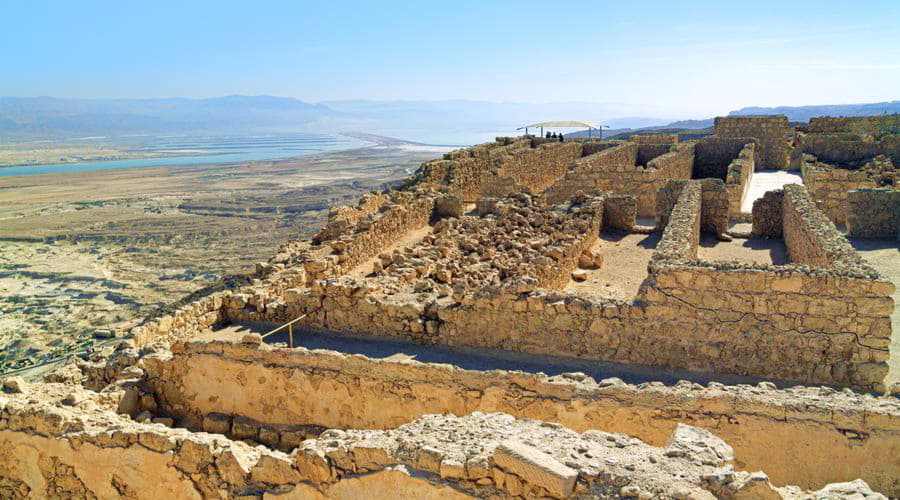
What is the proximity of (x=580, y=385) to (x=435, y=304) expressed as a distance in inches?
86.9

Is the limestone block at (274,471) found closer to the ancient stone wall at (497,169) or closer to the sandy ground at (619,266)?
the sandy ground at (619,266)

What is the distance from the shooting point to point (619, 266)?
11.2m

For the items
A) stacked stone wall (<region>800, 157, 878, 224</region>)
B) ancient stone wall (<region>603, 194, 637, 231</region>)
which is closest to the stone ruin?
ancient stone wall (<region>603, 194, 637, 231</region>)

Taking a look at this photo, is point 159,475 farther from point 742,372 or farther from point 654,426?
point 742,372

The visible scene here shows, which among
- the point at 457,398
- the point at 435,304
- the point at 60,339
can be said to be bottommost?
the point at 60,339

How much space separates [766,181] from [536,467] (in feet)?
76.1

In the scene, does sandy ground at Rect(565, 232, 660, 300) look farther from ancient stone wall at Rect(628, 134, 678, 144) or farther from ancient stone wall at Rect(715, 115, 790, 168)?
ancient stone wall at Rect(715, 115, 790, 168)

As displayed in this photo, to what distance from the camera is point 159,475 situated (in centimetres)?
564

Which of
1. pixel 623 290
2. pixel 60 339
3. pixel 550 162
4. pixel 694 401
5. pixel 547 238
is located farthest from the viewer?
pixel 60 339

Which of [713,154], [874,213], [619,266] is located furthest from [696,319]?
[713,154]

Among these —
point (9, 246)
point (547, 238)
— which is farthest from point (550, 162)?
point (9, 246)

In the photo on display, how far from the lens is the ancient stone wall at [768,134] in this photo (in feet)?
91.4

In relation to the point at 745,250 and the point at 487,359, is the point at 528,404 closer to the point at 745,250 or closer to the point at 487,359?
the point at 487,359

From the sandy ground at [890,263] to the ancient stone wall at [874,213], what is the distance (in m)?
0.26
